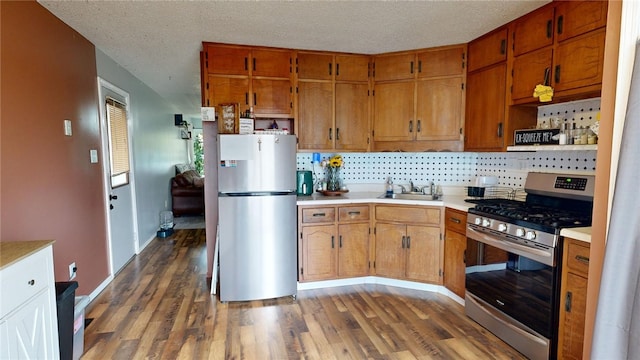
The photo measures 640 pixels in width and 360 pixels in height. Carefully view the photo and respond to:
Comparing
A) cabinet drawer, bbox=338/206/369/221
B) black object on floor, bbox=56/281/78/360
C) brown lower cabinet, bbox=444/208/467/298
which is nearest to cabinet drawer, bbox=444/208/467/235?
brown lower cabinet, bbox=444/208/467/298

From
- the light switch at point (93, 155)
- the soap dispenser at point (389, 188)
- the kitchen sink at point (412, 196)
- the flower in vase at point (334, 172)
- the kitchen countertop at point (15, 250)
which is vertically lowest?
the kitchen countertop at point (15, 250)

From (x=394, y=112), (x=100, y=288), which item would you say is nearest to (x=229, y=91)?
(x=394, y=112)

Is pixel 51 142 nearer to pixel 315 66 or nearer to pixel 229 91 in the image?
pixel 229 91

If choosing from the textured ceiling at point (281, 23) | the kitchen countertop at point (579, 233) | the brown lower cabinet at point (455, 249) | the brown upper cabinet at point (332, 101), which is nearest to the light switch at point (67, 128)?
the textured ceiling at point (281, 23)

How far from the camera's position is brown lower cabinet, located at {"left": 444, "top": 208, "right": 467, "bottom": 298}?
2.81m

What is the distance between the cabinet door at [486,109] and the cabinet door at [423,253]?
2.99ft

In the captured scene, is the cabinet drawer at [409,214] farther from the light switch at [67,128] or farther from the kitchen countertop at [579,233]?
the light switch at [67,128]

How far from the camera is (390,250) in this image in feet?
10.8

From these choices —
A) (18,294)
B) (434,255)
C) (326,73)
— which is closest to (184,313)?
(18,294)

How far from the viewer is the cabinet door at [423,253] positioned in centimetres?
308

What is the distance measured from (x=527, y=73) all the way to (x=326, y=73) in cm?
178

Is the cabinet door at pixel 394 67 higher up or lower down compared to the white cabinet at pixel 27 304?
higher up

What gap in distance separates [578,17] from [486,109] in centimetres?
93

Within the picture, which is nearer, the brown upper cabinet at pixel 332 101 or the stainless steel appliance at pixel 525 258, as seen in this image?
the stainless steel appliance at pixel 525 258
